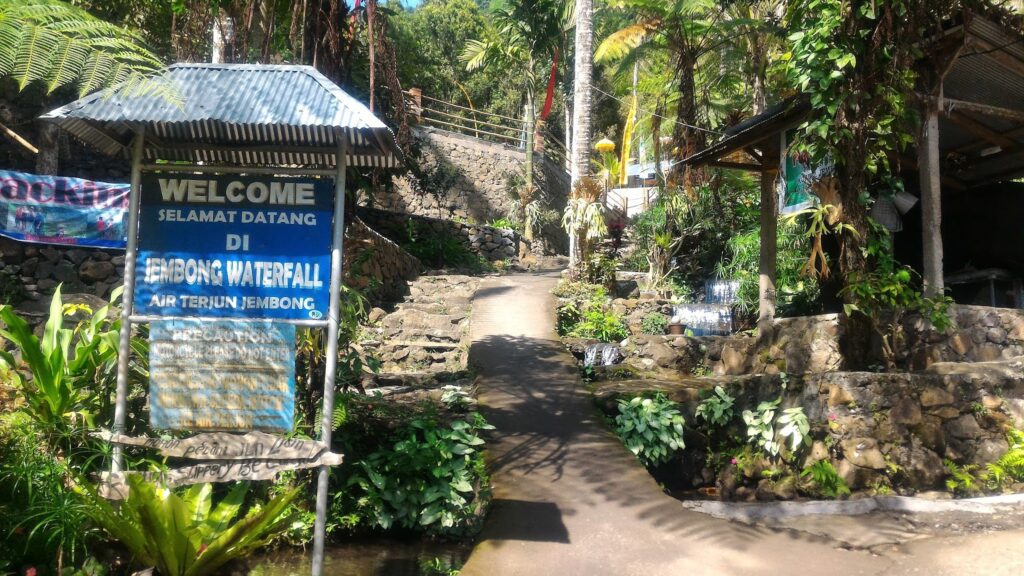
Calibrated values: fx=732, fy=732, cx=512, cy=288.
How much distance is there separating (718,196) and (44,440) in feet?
41.5

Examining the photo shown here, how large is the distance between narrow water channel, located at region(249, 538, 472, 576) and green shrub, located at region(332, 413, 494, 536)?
136 millimetres

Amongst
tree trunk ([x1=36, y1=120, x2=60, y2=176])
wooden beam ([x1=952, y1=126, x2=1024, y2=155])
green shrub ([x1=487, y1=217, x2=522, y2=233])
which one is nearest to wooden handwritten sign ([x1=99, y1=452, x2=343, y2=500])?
tree trunk ([x1=36, y1=120, x2=60, y2=176])

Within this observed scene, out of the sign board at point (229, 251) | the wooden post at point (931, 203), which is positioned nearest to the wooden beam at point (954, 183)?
the wooden post at point (931, 203)

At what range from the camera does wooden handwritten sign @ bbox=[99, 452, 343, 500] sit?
4.20 m

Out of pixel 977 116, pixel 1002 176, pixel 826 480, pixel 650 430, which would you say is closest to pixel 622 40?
pixel 1002 176

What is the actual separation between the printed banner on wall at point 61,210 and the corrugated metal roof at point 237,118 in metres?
6.08

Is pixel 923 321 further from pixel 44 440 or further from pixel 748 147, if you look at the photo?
pixel 44 440

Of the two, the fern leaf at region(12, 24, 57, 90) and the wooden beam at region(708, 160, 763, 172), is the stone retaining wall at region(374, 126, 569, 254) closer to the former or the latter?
the wooden beam at region(708, 160, 763, 172)

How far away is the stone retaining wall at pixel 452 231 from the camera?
1836 cm

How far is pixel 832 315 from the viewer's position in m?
8.62

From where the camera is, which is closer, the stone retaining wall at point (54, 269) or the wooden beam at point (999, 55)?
the wooden beam at point (999, 55)

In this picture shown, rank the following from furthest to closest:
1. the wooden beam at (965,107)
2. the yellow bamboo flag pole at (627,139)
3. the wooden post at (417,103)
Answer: the yellow bamboo flag pole at (627,139), the wooden post at (417,103), the wooden beam at (965,107)

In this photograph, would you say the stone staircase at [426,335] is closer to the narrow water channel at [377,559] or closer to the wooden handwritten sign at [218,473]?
the narrow water channel at [377,559]

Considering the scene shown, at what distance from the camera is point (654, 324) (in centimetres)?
1211
